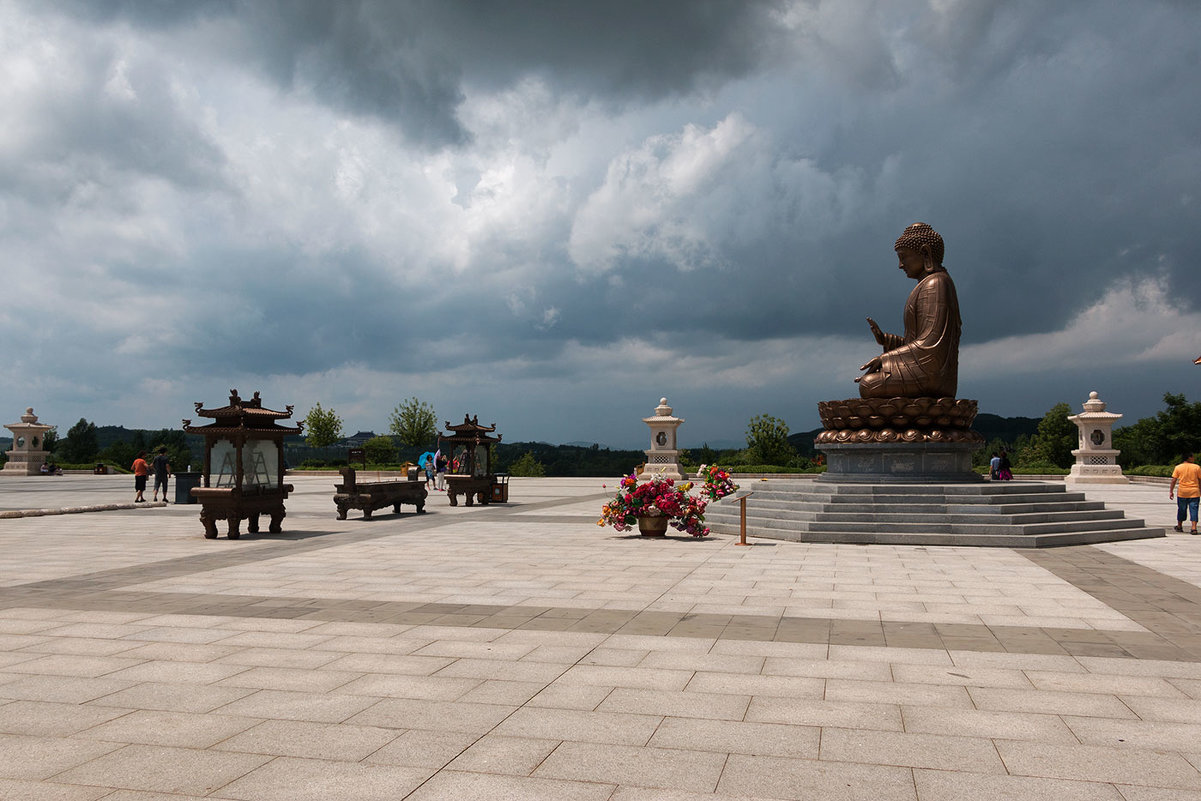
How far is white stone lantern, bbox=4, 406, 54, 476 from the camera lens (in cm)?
4488

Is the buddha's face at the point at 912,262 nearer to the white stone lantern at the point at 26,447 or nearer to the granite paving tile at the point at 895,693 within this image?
the granite paving tile at the point at 895,693

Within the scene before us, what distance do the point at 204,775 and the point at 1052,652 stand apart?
5683 mm

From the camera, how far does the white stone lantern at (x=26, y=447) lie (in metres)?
44.9

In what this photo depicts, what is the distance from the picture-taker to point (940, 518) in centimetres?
1372

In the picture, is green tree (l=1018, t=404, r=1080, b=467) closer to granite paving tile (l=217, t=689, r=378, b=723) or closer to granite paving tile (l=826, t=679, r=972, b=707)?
granite paving tile (l=826, t=679, r=972, b=707)

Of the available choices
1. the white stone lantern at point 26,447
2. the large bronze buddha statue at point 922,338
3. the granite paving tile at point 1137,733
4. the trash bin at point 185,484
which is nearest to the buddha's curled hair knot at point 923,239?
the large bronze buddha statue at point 922,338

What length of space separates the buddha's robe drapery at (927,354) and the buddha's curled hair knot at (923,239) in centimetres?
49

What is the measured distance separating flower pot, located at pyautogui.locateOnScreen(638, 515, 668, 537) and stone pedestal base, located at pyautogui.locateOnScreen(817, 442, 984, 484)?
396cm

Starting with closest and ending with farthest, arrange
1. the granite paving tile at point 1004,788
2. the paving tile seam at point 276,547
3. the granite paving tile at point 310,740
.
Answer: the granite paving tile at point 1004,788, the granite paving tile at point 310,740, the paving tile seam at point 276,547

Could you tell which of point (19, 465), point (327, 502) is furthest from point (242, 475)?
point (19, 465)

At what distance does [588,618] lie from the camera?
7410 millimetres

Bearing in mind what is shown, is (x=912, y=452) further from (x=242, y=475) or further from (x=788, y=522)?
(x=242, y=475)

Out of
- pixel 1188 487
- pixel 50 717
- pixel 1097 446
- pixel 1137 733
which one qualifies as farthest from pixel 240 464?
pixel 1097 446

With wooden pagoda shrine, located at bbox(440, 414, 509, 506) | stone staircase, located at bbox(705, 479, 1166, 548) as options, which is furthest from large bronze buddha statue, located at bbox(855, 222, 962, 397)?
wooden pagoda shrine, located at bbox(440, 414, 509, 506)
